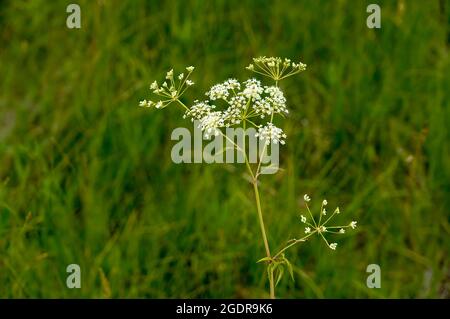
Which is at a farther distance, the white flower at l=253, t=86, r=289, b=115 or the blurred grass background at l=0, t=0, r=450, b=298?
the blurred grass background at l=0, t=0, r=450, b=298

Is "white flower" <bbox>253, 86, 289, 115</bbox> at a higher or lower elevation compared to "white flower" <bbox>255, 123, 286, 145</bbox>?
higher

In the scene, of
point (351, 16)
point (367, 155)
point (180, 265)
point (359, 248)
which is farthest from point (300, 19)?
point (180, 265)

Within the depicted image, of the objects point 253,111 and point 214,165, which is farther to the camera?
point 214,165

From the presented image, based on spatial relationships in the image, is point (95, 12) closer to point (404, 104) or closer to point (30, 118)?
point (30, 118)

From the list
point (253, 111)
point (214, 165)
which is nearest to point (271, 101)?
point (253, 111)

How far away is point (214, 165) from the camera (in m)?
2.63

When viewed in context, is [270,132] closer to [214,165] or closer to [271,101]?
[271,101]

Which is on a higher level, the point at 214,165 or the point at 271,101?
the point at 271,101

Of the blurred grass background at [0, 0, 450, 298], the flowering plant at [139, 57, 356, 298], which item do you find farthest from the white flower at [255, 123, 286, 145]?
the blurred grass background at [0, 0, 450, 298]

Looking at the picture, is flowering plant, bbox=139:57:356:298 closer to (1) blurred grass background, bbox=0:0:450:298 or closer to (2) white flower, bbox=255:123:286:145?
(2) white flower, bbox=255:123:286:145

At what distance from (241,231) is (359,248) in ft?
1.43

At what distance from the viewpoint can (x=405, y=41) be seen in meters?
2.93

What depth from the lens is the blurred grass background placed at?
7.83 feet

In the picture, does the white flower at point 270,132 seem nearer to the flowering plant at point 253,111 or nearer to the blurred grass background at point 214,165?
the flowering plant at point 253,111
